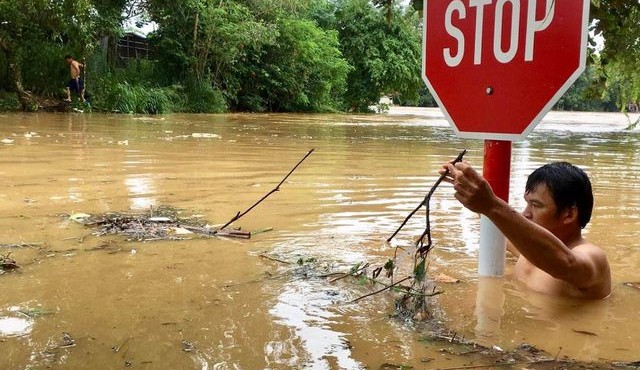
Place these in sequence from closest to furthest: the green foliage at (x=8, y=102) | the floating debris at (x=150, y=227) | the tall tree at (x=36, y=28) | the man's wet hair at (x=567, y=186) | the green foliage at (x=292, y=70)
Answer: the man's wet hair at (x=567, y=186) < the floating debris at (x=150, y=227) < the tall tree at (x=36, y=28) < the green foliage at (x=8, y=102) < the green foliage at (x=292, y=70)

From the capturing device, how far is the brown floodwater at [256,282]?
2.02m

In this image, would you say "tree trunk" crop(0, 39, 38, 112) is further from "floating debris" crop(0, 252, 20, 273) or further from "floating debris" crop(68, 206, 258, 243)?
"floating debris" crop(0, 252, 20, 273)

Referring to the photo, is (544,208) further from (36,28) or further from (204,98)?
(204,98)

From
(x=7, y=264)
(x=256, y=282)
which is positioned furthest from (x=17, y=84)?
(x=256, y=282)

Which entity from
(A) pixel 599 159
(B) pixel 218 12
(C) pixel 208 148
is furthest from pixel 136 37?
(A) pixel 599 159

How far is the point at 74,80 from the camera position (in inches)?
725

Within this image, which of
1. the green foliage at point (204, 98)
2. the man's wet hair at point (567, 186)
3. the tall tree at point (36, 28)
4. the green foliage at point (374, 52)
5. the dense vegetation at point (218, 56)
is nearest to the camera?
the man's wet hair at point (567, 186)

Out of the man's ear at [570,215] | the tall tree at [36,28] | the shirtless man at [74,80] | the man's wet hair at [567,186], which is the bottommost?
the man's ear at [570,215]

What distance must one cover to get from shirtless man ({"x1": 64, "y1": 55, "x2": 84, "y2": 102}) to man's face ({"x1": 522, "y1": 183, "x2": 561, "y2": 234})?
17484 mm

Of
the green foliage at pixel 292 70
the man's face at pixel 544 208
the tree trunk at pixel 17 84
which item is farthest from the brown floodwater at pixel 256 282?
the green foliage at pixel 292 70

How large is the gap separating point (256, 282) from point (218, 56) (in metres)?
22.5

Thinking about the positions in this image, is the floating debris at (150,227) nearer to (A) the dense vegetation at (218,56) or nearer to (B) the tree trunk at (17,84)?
(A) the dense vegetation at (218,56)

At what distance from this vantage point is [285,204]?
4.83 metres

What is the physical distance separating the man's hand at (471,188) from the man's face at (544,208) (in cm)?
83
